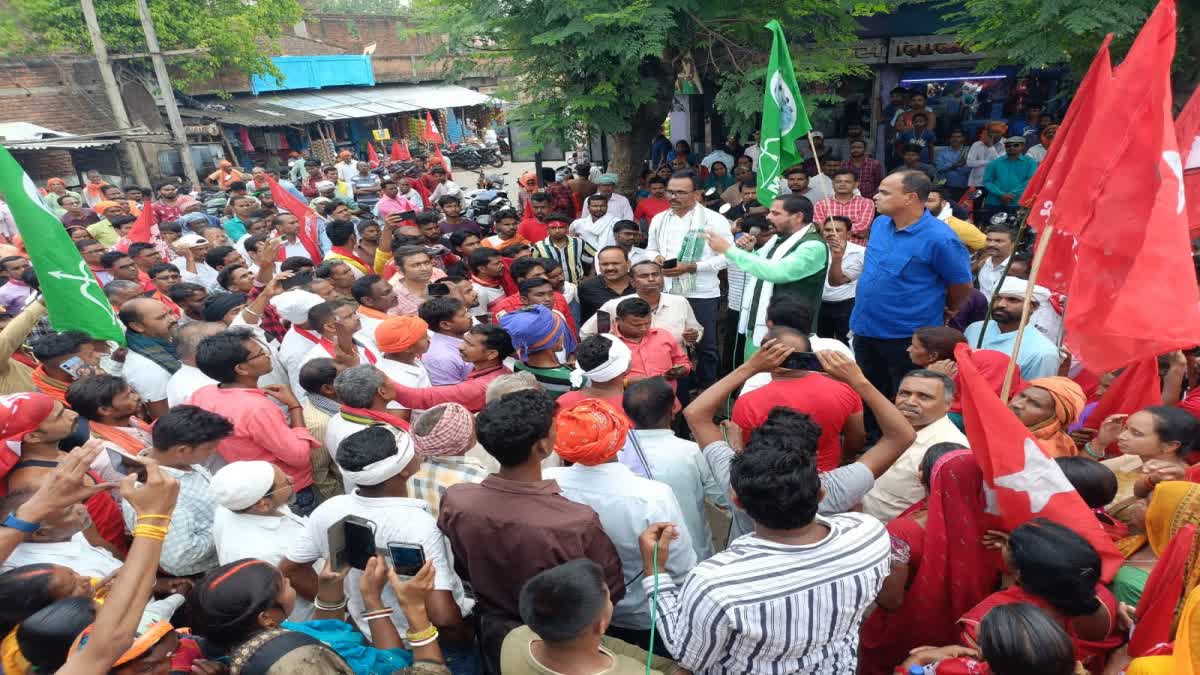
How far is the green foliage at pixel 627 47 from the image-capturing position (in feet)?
25.6

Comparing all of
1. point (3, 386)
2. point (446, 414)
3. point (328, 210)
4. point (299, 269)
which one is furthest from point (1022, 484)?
point (328, 210)

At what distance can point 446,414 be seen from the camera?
121 inches

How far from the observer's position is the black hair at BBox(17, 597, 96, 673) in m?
2.06

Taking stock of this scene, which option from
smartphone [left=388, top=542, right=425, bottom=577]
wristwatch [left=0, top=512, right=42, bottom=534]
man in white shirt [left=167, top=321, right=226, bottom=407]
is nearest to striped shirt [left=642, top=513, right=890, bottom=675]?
smartphone [left=388, top=542, right=425, bottom=577]

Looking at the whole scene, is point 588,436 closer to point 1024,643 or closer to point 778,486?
point 778,486

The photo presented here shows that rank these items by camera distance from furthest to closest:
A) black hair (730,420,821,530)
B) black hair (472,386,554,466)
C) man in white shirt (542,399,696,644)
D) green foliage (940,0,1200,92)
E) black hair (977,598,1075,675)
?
green foliage (940,0,1200,92) → man in white shirt (542,399,696,644) → black hair (472,386,554,466) → black hair (730,420,821,530) → black hair (977,598,1075,675)

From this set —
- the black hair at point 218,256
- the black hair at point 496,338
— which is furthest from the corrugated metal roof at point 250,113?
the black hair at point 496,338

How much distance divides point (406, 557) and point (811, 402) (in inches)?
73.6

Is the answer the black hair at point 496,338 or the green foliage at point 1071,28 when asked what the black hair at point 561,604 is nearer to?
the black hair at point 496,338

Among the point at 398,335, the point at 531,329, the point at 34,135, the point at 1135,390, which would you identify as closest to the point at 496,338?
the point at 531,329

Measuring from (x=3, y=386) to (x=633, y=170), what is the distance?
751cm

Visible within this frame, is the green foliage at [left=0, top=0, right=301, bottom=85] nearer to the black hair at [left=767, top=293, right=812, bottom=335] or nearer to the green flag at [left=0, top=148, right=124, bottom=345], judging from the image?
the green flag at [left=0, top=148, right=124, bottom=345]

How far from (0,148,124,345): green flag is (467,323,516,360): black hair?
2.11 meters

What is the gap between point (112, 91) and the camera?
62.6ft
